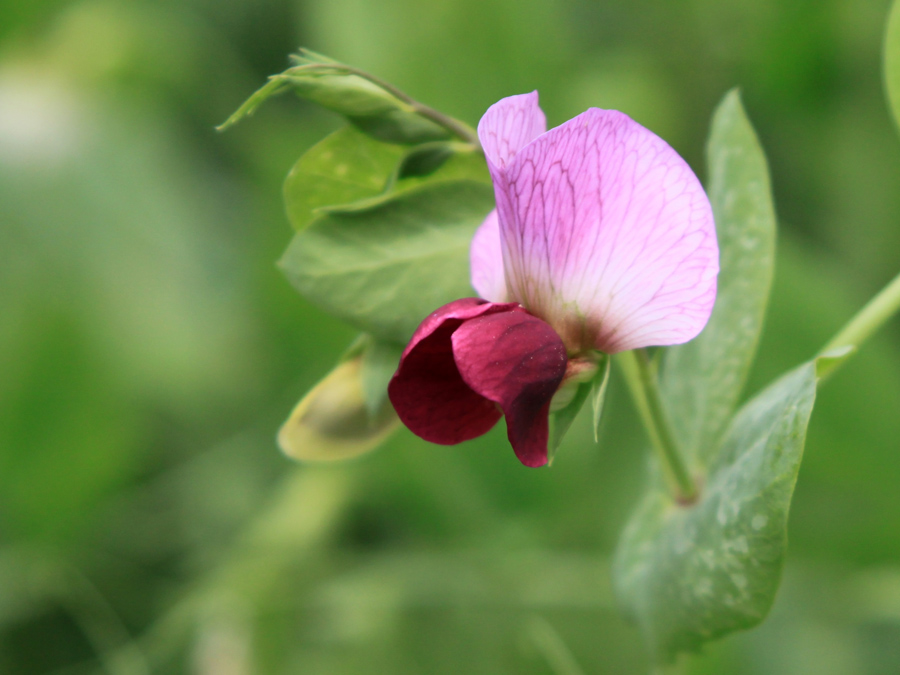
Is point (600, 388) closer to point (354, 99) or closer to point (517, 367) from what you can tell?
point (517, 367)

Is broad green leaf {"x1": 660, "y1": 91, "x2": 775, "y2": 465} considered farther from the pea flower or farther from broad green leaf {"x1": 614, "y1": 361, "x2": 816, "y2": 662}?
the pea flower

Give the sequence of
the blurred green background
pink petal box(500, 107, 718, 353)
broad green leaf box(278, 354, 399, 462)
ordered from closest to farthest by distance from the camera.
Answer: pink petal box(500, 107, 718, 353), broad green leaf box(278, 354, 399, 462), the blurred green background

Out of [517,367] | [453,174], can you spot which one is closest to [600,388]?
[517,367]

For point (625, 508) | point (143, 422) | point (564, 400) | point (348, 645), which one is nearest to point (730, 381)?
point (564, 400)

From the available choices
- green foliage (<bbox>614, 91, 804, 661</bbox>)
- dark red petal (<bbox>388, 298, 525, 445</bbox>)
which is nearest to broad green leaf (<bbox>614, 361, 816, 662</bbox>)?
green foliage (<bbox>614, 91, 804, 661</bbox>)

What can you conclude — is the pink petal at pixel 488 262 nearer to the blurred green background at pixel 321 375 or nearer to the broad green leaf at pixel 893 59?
the broad green leaf at pixel 893 59
